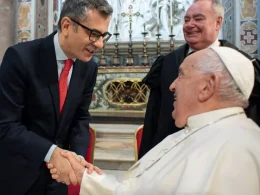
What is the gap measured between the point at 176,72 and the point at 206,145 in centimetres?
114

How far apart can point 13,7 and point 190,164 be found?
18.9ft

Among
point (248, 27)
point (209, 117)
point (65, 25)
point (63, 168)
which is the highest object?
point (248, 27)

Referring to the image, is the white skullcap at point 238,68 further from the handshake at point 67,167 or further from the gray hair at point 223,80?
the handshake at point 67,167

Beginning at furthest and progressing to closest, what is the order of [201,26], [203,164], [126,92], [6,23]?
[6,23] < [126,92] < [201,26] < [203,164]

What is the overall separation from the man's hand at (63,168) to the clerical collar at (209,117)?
66 cm

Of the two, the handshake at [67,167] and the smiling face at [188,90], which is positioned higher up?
the smiling face at [188,90]

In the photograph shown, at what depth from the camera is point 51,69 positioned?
69.7 inches

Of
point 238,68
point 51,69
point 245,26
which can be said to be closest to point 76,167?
point 51,69

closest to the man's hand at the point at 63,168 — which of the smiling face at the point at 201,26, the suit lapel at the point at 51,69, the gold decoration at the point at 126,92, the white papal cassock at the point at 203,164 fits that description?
the white papal cassock at the point at 203,164

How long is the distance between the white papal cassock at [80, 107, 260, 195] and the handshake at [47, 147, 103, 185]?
107 mm

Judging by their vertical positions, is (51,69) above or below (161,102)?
above

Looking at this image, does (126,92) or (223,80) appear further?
(126,92)

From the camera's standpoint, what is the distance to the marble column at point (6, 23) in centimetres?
576

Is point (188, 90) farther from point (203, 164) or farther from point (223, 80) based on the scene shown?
point (203, 164)
